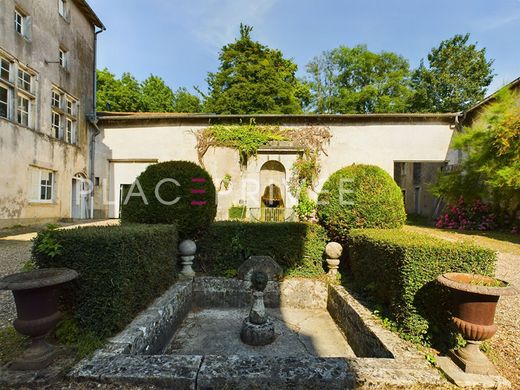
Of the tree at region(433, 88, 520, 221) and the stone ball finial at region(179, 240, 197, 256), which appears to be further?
the tree at region(433, 88, 520, 221)

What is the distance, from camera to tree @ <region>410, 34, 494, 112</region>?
22125 millimetres

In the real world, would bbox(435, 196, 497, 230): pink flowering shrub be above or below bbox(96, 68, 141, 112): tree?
below

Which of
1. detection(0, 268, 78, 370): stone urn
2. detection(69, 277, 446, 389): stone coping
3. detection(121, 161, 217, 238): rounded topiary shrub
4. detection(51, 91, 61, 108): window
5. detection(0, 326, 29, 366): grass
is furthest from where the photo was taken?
detection(51, 91, 61, 108): window

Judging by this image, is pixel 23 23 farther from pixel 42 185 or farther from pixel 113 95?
pixel 113 95

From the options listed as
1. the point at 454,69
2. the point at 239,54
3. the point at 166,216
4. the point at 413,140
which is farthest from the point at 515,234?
the point at 239,54

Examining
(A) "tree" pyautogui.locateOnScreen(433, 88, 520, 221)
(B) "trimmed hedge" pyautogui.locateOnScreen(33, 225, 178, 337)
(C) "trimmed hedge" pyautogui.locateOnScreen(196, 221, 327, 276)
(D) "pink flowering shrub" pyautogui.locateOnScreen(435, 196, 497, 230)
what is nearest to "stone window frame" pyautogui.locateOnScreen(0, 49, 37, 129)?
(C) "trimmed hedge" pyautogui.locateOnScreen(196, 221, 327, 276)

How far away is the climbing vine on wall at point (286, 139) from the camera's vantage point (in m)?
13.0

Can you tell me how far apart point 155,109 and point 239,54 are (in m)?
9.44

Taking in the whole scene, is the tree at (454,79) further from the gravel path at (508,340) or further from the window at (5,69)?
the window at (5,69)

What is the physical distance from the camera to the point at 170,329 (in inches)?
142

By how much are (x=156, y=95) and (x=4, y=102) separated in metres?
18.6

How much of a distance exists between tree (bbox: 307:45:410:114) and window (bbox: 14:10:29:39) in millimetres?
22858

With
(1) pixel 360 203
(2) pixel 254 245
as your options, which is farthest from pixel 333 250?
(2) pixel 254 245

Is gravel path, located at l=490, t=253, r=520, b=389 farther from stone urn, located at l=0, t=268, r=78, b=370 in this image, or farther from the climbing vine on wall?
the climbing vine on wall
